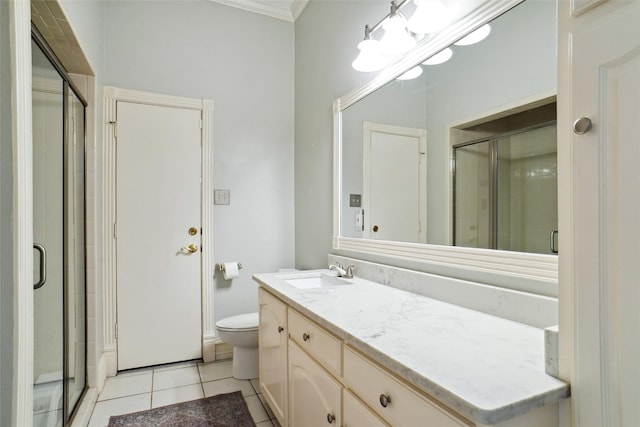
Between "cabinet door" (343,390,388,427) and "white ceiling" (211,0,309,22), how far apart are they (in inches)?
112

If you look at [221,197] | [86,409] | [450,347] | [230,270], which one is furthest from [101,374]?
[450,347]

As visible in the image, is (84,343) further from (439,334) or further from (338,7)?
(338,7)

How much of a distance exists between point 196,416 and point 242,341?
0.51 meters

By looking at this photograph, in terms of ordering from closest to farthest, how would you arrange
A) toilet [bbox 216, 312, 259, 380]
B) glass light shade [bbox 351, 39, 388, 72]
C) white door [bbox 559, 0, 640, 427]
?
white door [bbox 559, 0, 640, 427], glass light shade [bbox 351, 39, 388, 72], toilet [bbox 216, 312, 259, 380]

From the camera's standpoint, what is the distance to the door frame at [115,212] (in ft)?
8.06

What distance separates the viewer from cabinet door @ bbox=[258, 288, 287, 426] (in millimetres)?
1656

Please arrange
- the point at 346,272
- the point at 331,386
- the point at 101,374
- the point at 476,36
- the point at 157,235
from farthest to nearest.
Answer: the point at 157,235 → the point at 101,374 → the point at 346,272 → the point at 476,36 → the point at 331,386

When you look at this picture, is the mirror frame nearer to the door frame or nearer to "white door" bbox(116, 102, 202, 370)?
the door frame

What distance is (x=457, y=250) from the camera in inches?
56.6

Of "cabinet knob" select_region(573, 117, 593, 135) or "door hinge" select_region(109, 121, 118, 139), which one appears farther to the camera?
"door hinge" select_region(109, 121, 118, 139)

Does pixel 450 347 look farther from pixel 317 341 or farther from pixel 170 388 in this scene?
pixel 170 388

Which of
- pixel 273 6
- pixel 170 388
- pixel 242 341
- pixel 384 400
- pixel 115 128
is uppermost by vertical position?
pixel 273 6

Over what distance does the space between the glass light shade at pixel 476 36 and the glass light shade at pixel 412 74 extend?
9.2 inches

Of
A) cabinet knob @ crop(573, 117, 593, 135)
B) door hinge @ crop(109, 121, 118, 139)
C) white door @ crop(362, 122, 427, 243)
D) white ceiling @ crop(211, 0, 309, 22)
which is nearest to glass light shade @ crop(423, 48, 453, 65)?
white door @ crop(362, 122, 427, 243)
